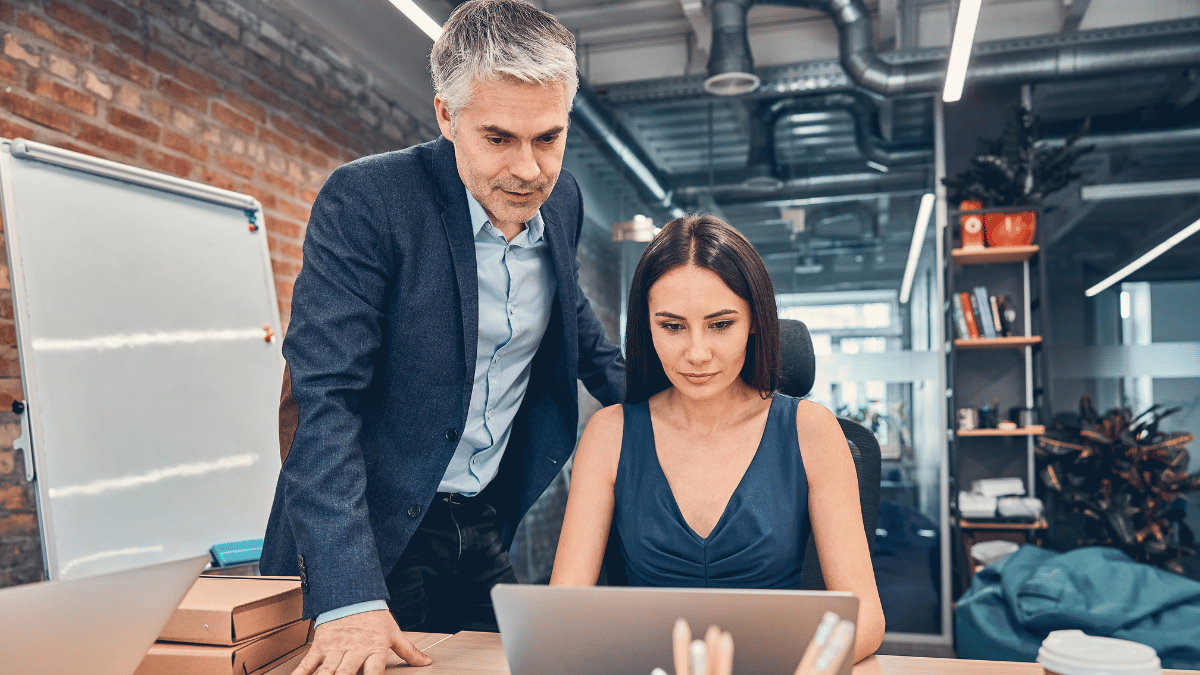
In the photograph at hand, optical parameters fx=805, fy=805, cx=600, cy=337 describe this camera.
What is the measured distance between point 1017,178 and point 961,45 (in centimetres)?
121

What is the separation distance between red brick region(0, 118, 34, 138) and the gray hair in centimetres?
177

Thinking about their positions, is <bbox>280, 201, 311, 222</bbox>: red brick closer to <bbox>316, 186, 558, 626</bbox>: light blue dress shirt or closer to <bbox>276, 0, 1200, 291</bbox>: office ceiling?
<bbox>276, 0, 1200, 291</bbox>: office ceiling

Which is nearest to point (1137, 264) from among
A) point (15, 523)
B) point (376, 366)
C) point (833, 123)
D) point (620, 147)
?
point (833, 123)

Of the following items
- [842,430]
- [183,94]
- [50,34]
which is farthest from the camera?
[183,94]

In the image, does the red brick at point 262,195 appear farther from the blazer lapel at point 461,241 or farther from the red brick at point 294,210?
the blazer lapel at point 461,241

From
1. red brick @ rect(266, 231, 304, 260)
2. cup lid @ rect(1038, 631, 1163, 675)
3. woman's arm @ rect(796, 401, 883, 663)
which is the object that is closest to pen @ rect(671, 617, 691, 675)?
cup lid @ rect(1038, 631, 1163, 675)

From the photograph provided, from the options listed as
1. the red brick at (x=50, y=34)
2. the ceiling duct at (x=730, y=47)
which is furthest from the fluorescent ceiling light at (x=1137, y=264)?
the red brick at (x=50, y=34)

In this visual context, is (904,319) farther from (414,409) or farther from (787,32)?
(414,409)

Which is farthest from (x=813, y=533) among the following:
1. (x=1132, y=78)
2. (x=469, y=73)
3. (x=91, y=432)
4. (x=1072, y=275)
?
(x=1132, y=78)

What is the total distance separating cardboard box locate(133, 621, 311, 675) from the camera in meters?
1.01

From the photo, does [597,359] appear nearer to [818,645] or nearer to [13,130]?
[818,645]

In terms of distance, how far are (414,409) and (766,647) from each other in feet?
2.45

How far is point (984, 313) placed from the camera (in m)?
4.34

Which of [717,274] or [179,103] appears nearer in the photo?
→ [717,274]
